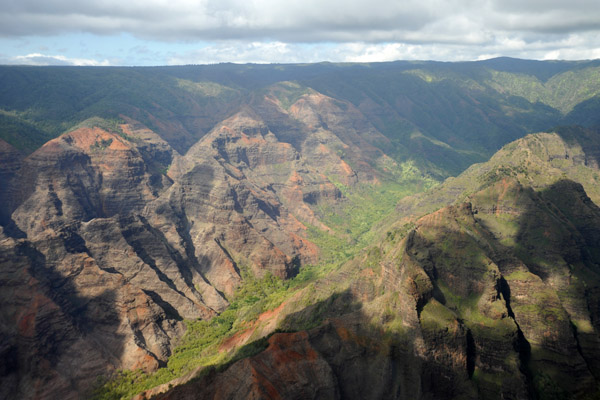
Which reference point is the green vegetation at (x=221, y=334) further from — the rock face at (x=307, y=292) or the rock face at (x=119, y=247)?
the rock face at (x=119, y=247)

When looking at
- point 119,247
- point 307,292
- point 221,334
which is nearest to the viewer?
point 307,292

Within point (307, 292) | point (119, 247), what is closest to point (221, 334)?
point (307, 292)

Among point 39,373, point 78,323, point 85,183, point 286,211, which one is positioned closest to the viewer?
point 39,373

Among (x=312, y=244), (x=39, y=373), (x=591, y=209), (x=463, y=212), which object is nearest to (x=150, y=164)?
(x=312, y=244)

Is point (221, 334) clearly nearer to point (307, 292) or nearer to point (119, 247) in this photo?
point (307, 292)

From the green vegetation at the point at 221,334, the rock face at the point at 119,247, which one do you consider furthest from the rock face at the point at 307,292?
the green vegetation at the point at 221,334

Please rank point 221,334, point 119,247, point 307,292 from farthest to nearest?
point 119,247 → point 221,334 → point 307,292

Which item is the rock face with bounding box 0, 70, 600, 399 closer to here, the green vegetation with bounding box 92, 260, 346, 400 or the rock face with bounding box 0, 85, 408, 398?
the rock face with bounding box 0, 85, 408, 398

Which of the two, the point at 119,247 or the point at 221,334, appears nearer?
the point at 221,334

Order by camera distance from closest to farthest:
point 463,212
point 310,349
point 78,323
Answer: point 310,349, point 78,323, point 463,212

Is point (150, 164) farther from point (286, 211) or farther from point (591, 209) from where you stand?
point (591, 209)

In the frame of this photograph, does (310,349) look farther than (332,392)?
Yes
